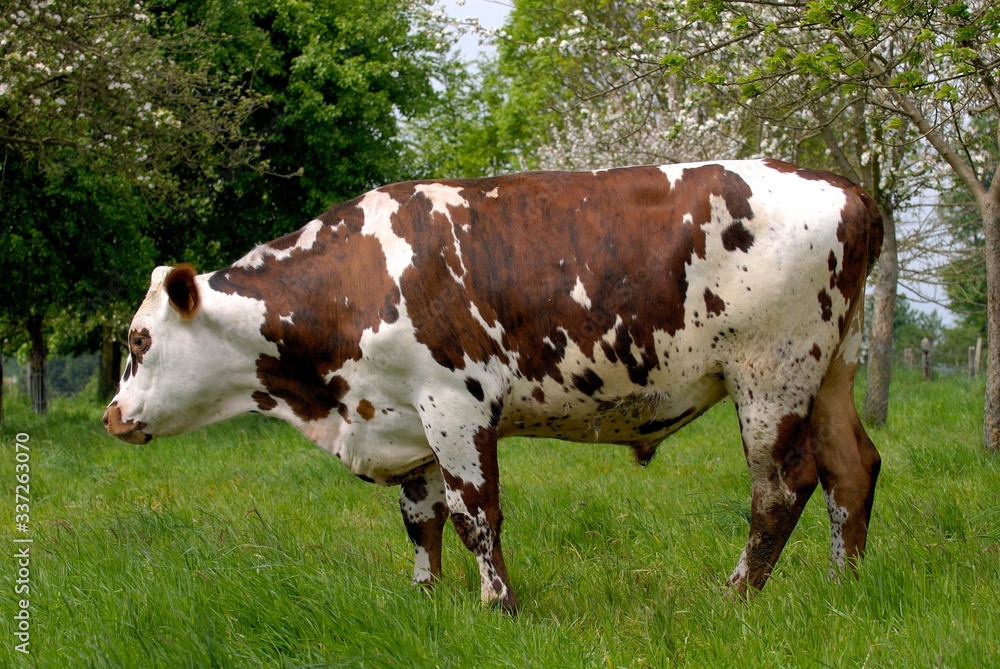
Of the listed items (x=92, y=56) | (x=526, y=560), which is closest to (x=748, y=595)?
(x=526, y=560)

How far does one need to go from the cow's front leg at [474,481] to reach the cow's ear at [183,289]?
4.74 ft

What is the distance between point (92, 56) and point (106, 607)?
8.38 metres

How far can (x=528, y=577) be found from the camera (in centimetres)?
517

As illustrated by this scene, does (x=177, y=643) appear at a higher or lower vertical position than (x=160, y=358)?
lower

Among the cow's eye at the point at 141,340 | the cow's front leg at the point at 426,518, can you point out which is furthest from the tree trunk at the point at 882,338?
the cow's eye at the point at 141,340

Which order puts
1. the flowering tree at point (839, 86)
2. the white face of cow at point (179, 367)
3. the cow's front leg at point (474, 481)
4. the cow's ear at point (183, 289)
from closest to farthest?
1. the cow's front leg at point (474, 481)
2. the cow's ear at point (183, 289)
3. the white face of cow at point (179, 367)
4. the flowering tree at point (839, 86)

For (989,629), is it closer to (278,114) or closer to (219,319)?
(219,319)

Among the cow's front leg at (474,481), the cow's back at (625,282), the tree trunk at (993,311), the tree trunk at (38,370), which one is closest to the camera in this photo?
the cow's back at (625,282)

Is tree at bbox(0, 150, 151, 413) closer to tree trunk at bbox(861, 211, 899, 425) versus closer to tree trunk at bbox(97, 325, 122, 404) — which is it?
tree trunk at bbox(97, 325, 122, 404)

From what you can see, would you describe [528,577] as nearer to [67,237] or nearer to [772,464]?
[772,464]

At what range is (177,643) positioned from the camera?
144 inches

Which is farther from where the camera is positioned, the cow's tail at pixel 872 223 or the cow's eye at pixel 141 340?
the cow's eye at pixel 141 340

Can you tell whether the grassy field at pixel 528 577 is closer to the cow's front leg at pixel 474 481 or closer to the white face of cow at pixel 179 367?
the cow's front leg at pixel 474 481

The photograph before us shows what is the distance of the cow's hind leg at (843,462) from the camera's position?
489cm
